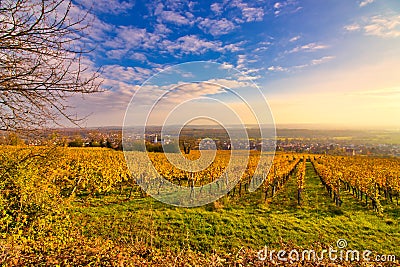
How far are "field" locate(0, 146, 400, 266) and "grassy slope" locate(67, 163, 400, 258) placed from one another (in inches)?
1.4

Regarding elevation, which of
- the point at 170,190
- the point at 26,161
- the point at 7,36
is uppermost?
the point at 7,36

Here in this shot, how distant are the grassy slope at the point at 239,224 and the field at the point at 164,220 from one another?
0.03 meters

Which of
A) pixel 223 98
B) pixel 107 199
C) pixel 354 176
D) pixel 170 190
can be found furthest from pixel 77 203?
pixel 354 176

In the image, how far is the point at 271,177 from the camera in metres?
13.1

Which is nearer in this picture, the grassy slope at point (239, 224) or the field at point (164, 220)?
the field at point (164, 220)

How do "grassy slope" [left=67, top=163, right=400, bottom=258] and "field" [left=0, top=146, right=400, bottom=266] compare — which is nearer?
"field" [left=0, top=146, right=400, bottom=266]

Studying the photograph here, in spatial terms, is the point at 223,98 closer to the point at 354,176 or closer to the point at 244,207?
the point at 244,207

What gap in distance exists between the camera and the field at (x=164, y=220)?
13.0 feet

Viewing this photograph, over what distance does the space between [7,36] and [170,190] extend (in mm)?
12717

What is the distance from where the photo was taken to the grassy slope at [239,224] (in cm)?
698

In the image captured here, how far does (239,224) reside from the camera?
8.32 m

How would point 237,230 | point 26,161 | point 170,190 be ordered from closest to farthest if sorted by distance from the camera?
point 26,161 < point 237,230 < point 170,190

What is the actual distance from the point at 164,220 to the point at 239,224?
8.75 feet

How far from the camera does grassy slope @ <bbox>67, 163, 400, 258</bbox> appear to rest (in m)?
6.98
